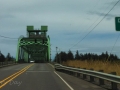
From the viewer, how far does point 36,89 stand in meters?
13.4

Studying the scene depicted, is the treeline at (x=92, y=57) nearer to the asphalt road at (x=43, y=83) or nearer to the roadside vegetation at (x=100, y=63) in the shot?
the roadside vegetation at (x=100, y=63)

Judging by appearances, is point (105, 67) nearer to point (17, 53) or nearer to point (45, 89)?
point (45, 89)

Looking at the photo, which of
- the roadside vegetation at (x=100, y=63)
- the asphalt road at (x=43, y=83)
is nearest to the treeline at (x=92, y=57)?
the roadside vegetation at (x=100, y=63)

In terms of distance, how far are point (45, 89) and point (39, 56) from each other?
17840 centimetres

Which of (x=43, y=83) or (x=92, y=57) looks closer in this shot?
(x=43, y=83)

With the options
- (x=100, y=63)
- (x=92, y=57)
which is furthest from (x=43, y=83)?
(x=92, y=57)

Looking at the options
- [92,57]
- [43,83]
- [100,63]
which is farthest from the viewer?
[92,57]

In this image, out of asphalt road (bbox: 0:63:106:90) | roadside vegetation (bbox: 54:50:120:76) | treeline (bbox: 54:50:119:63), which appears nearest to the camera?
asphalt road (bbox: 0:63:106:90)

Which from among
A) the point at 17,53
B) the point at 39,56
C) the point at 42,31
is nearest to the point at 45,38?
the point at 42,31

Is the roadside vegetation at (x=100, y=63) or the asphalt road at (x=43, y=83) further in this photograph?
the roadside vegetation at (x=100, y=63)

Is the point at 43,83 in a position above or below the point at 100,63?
below

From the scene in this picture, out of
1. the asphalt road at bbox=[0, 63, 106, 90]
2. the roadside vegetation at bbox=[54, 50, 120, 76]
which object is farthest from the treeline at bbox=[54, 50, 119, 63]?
the asphalt road at bbox=[0, 63, 106, 90]

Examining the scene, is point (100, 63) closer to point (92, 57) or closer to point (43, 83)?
point (43, 83)

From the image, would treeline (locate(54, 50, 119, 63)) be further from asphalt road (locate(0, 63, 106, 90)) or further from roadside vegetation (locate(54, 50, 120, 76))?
asphalt road (locate(0, 63, 106, 90))
